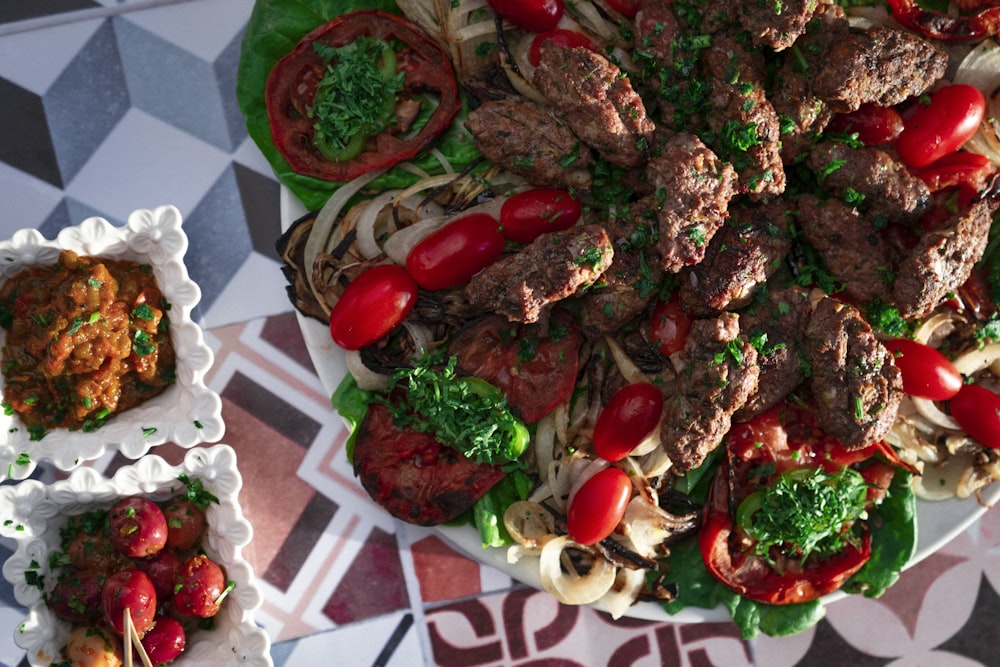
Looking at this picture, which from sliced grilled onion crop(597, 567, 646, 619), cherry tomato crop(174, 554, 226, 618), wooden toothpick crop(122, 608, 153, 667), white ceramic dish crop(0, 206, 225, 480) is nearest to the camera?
wooden toothpick crop(122, 608, 153, 667)

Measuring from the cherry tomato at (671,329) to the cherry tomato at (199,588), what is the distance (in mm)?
2213

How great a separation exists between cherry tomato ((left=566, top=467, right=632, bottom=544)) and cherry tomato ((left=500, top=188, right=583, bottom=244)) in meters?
1.14

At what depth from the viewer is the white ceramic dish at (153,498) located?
3.53 metres

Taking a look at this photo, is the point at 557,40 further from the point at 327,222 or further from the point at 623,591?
the point at 623,591

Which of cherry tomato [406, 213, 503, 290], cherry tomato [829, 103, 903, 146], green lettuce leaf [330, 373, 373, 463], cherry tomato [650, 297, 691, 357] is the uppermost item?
cherry tomato [829, 103, 903, 146]

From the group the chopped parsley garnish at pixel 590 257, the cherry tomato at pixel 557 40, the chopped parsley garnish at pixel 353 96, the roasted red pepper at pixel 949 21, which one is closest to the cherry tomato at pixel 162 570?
the chopped parsley garnish at pixel 353 96

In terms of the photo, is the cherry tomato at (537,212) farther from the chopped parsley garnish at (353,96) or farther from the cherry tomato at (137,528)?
the cherry tomato at (137,528)

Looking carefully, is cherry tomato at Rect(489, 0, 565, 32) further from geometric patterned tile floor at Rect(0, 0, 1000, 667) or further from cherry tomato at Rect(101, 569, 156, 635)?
cherry tomato at Rect(101, 569, 156, 635)

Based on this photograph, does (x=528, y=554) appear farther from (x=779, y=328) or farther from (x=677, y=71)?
(x=677, y=71)

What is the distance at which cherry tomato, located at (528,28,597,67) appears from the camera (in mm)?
3701

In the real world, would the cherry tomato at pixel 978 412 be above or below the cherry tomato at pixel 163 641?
above

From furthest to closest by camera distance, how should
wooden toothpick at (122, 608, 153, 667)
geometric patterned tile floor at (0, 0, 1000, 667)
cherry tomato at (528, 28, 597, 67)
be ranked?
1. geometric patterned tile floor at (0, 0, 1000, 667)
2. cherry tomato at (528, 28, 597, 67)
3. wooden toothpick at (122, 608, 153, 667)

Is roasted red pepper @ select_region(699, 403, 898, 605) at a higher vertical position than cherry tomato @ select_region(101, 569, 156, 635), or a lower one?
higher

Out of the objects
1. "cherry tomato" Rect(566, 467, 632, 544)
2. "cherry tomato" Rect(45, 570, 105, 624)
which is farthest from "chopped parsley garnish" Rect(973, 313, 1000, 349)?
"cherry tomato" Rect(45, 570, 105, 624)
